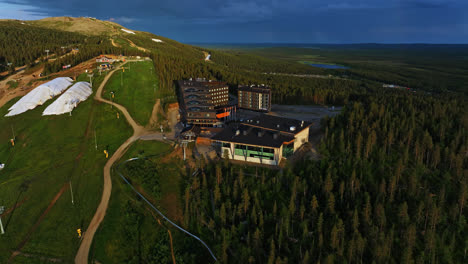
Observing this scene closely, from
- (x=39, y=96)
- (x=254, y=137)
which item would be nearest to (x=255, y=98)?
(x=254, y=137)

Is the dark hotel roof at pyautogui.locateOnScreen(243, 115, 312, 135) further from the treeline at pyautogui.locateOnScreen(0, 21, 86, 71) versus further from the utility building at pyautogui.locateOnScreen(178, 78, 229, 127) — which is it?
the treeline at pyautogui.locateOnScreen(0, 21, 86, 71)

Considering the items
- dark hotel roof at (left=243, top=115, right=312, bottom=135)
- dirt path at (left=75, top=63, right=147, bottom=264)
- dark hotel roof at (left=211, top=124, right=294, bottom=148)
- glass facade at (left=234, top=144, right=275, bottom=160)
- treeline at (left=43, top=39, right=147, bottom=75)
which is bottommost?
dirt path at (left=75, top=63, right=147, bottom=264)

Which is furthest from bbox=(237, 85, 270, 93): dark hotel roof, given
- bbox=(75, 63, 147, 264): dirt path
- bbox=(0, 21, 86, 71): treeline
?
bbox=(0, 21, 86, 71): treeline

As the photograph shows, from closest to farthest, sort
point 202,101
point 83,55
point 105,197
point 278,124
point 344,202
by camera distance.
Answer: point 344,202 < point 105,197 < point 278,124 < point 202,101 < point 83,55

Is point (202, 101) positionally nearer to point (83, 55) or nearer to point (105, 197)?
point (105, 197)

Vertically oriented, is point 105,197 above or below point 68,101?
below

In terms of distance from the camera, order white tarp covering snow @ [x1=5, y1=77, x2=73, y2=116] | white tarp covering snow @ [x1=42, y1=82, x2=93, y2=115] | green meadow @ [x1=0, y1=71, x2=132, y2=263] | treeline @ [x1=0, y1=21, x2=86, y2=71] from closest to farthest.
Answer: green meadow @ [x1=0, y1=71, x2=132, y2=263] → white tarp covering snow @ [x1=42, y1=82, x2=93, y2=115] → white tarp covering snow @ [x1=5, y1=77, x2=73, y2=116] → treeline @ [x1=0, y1=21, x2=86, y2=71]

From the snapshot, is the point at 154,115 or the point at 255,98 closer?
the point at 154,115

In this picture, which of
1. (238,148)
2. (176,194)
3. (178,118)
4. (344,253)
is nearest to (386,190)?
(344,253)
